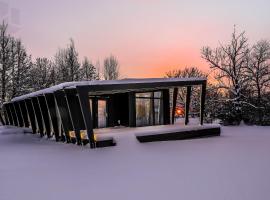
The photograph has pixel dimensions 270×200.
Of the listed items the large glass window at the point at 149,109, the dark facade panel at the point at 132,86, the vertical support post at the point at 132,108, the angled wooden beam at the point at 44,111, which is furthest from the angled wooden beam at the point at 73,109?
the large glass window at the point at 149,109

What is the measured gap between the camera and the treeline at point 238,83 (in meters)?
26.2

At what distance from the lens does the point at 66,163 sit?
951 cm

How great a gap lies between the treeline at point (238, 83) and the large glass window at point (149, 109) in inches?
245

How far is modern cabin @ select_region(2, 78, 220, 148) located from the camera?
1507 centimetres

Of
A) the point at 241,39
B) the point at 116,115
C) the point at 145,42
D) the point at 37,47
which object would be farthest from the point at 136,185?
the point at 37,47

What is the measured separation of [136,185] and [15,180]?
2.83 meters

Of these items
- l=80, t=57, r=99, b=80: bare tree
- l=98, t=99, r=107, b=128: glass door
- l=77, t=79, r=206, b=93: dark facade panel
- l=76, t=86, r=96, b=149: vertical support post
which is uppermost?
l=80, t=57, r=99, b=80: bare tree

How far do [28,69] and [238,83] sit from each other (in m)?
24.4

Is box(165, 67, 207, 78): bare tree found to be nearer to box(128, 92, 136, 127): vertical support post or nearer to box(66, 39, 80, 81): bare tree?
box(66, 39, 80, 81): bare tree

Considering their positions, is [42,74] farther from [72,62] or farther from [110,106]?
[110,106]

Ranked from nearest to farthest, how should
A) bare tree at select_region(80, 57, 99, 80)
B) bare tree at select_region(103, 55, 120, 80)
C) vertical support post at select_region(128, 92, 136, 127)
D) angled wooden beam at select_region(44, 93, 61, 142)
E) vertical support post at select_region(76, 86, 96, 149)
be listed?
vertical support post at select_region(76, 86, 96, 149)
angled wooden beam at select_region(44, 93, 61, 142)
vertical support post at select_region(128, 92, 136, 127)
bare tree at select_region(80, 57, 99, 80)
bare tree at select_region(103, 55, 120, 80)

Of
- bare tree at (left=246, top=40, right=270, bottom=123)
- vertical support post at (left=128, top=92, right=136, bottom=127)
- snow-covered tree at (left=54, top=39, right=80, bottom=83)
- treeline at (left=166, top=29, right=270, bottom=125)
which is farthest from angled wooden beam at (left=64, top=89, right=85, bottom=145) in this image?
snow-covered tree at (left=54, top=39, right=80, bottom=83)

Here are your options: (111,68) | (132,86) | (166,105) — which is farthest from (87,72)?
(132,86)

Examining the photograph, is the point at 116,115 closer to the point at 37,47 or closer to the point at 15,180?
the point at 15,180
